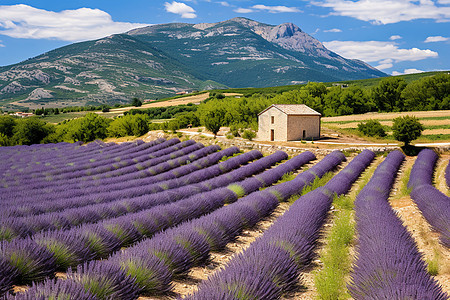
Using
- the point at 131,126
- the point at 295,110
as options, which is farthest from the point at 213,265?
the point at 131,126

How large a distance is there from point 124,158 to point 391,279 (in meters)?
19.2

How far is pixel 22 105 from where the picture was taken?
433ft

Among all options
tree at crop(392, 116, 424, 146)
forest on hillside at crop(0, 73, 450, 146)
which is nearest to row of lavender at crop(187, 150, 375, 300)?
tree at crop(392, 116, 424, 146)

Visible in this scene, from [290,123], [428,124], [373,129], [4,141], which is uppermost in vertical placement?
[290,123]

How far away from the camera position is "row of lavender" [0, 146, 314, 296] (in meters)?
3.78

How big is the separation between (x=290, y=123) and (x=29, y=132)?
124 feet

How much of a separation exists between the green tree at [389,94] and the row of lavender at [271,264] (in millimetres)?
57460

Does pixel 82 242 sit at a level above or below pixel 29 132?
above

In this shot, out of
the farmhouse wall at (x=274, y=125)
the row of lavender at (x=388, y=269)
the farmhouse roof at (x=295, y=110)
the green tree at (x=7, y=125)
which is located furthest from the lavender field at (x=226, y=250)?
the green tree at (x=7, y=125)

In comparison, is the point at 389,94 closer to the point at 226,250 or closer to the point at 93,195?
the point at 93,195

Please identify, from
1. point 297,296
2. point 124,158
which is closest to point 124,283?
point 297,296

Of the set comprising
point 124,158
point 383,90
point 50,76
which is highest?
point 50,76

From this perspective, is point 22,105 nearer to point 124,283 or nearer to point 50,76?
point 50,76

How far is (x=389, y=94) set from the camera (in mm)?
57062
